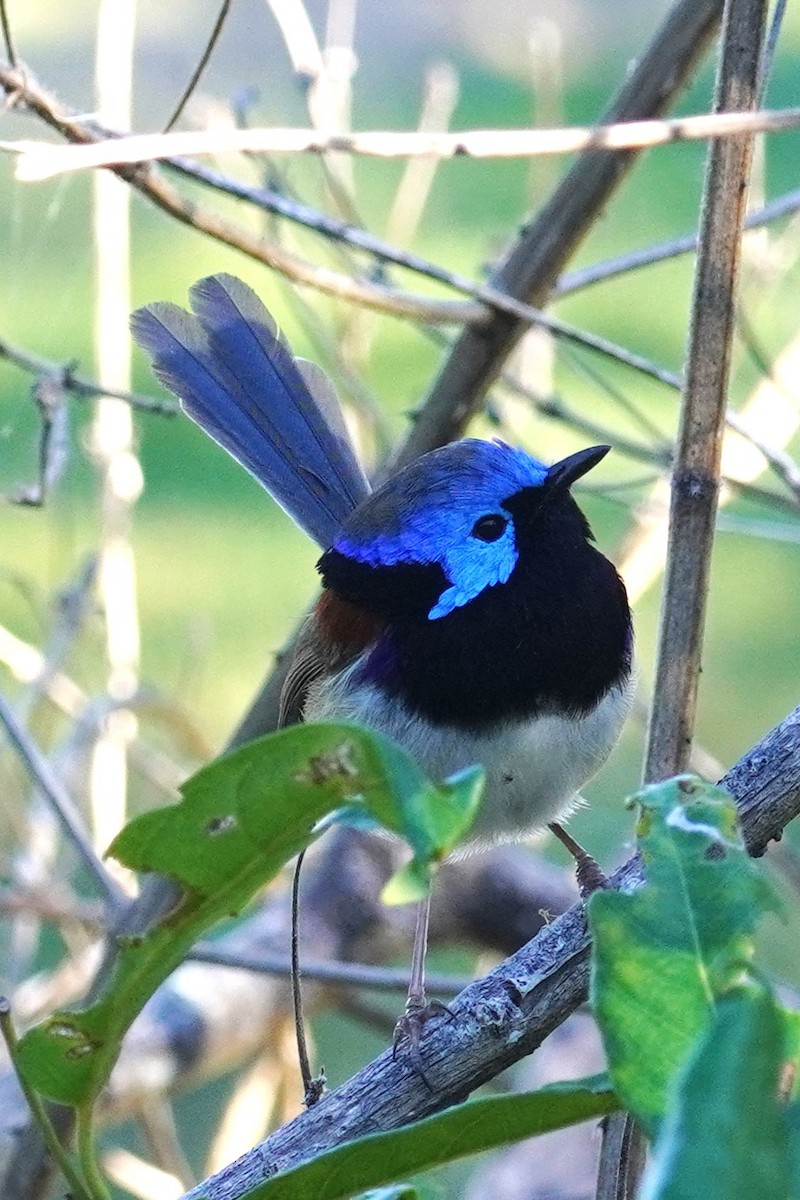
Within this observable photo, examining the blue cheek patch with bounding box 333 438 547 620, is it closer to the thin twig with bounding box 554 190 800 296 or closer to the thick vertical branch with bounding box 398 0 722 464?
the thick vertical branch with bounding box 398 0 722 464

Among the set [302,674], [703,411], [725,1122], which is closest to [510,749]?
[302,674]

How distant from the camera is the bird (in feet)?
7.25

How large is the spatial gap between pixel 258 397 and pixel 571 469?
800 millimetres

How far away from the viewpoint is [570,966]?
4.29 ft

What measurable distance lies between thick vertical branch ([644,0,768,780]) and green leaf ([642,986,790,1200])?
102cm

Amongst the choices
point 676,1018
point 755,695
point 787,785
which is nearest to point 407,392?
point 755,695

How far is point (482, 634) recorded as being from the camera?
7.31 feet

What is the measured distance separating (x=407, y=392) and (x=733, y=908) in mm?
6878

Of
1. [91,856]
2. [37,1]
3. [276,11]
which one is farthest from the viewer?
[37,1]

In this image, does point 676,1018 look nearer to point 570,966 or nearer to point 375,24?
point 570,966

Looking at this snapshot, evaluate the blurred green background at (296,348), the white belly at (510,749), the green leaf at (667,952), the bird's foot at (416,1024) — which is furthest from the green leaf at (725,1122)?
the blurred green background at (296,348)

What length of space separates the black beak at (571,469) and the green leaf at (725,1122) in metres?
1.69

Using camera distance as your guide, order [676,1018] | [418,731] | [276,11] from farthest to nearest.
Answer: [276,11], [418,731], [676,1018]

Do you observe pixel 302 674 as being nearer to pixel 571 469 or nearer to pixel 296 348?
pixel 571 469
